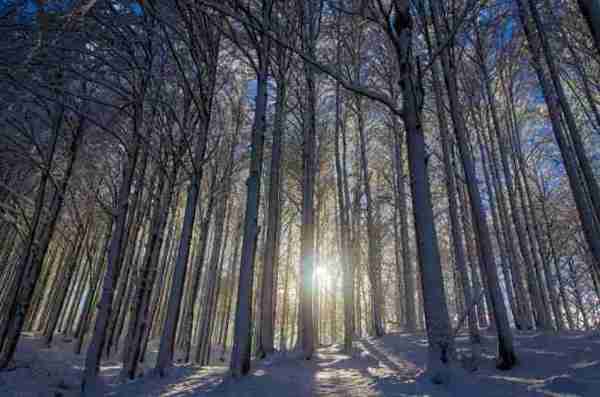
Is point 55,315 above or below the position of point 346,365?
above

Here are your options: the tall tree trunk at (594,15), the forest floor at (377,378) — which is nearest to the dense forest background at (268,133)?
the tall tree trunk at (594,15)

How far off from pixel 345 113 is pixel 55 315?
10973mm

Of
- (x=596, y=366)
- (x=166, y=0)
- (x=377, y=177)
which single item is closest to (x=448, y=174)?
(x=596, y=366)

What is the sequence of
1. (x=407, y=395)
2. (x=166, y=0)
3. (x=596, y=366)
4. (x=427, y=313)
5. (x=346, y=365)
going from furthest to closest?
(x=346, y=365) < (x=166, y=0) < (x=596, y=366) < (x=427, y=313) < (x=407, y=395)

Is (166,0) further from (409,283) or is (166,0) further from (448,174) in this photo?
(409,283)

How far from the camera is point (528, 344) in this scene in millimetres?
5059

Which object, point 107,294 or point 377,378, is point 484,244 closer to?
point 377,378

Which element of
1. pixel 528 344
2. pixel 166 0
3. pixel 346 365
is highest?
pixel 166 0

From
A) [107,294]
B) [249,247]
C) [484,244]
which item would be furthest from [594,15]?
[107,294]

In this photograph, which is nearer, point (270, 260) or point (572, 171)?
point (572, 171)

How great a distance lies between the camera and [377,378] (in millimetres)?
3799

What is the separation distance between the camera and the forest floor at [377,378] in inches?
110

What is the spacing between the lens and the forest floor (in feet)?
9.18

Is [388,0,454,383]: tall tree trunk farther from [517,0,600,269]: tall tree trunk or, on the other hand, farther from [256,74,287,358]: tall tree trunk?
[256,74,287,358]: tall tree trunk
